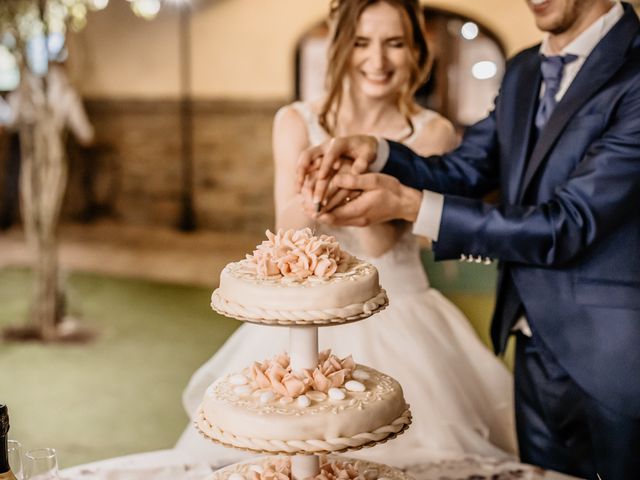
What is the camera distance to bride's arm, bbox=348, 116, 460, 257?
2842 mm

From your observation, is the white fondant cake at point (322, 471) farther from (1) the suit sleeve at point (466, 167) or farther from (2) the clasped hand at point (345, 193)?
(1) the suit sleeve at point (466, 167)

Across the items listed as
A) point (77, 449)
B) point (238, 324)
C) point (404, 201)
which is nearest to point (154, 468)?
point (404, 201)

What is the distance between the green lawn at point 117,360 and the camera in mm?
4582

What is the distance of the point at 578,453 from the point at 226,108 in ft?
24.9

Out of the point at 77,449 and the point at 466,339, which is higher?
the point at 466,339

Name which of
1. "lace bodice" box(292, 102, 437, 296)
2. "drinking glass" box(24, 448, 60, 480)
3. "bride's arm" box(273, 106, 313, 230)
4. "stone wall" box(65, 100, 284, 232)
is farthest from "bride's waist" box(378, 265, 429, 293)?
"stone wall" box(65, 100, 284, 232)

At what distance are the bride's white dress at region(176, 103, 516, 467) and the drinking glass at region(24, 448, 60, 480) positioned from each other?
0.77 meters

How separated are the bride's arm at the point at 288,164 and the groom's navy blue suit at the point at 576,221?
Result: 425 millimetres

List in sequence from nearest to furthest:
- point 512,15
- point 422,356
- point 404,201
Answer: point 404,201 → point 422,356 → point 512,15

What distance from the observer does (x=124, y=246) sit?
934cm

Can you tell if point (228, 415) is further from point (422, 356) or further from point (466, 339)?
point (466, 339)

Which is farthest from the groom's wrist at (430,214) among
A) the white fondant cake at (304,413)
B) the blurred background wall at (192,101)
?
the blurred background wall at (192,101)

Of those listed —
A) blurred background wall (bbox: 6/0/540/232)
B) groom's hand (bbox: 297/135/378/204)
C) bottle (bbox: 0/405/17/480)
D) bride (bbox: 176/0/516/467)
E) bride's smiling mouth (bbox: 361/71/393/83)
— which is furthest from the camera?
blurred background wall (bbox: 6/0/540/232)

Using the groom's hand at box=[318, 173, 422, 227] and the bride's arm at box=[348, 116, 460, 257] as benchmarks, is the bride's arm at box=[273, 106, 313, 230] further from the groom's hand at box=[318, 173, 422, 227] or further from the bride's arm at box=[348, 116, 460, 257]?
the groom's hand at box=[318, 173, 422, 227]
